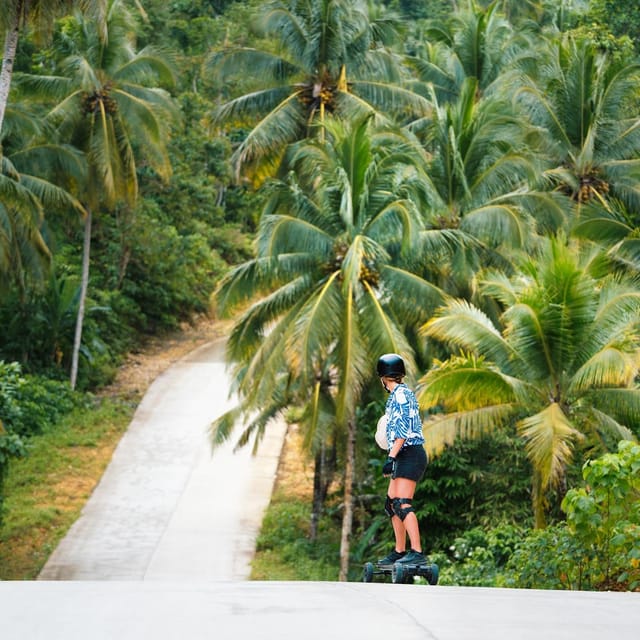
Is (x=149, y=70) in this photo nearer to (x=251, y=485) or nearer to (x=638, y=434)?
(x=251, y=485)

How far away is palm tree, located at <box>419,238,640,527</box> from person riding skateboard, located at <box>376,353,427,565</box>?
5276 millimetres

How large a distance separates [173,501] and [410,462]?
51.0 ft

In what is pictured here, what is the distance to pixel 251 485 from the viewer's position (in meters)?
23.9

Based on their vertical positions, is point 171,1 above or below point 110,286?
above

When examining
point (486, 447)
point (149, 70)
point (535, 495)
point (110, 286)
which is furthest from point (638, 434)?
point (110, 286)

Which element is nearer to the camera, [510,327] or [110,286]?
[510,327]

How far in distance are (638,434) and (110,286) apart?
20.7 meters

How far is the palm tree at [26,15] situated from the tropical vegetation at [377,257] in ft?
0.14

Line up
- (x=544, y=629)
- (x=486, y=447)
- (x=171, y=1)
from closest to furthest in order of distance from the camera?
(x=544, y=629) → (x=486, y=447) → (x=171, y=1)

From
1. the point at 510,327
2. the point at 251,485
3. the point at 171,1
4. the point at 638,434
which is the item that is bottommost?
the point at 251,485

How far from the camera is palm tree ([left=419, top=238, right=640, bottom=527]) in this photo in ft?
42.5

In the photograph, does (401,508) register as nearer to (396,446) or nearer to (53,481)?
(396,446)

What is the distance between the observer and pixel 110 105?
1024 inches

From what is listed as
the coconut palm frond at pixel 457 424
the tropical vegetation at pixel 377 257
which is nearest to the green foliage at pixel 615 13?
the tropical vegetation at pixel 377 257
